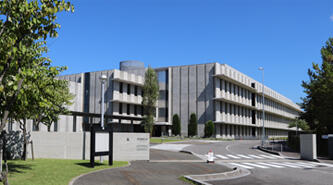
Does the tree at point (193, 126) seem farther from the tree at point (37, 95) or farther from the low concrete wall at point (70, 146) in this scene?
the low concrete wall at point (70, 146)

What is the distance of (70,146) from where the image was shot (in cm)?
1923

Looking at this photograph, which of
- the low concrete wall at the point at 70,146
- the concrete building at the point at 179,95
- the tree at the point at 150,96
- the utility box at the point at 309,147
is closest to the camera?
the low concrete wall at the point at 70,146

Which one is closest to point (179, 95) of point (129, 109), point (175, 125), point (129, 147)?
point (175, 125)

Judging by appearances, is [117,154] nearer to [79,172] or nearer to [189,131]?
[79,172]

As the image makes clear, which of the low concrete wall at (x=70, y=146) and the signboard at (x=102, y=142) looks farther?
the low concrete wall at (x=70, y=146)

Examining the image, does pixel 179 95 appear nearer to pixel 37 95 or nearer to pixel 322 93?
pixel 322 93

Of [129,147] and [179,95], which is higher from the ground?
[179,95]

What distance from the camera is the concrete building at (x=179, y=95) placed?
56750 mm

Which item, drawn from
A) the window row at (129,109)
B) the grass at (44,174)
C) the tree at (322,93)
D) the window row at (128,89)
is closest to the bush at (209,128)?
the window row at (129,109)

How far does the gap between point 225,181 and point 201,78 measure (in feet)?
152

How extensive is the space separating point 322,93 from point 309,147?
8.74 metres

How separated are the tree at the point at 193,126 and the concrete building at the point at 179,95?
916mm

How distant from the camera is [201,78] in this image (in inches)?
2330

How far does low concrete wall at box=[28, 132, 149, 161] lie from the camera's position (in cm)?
1911
